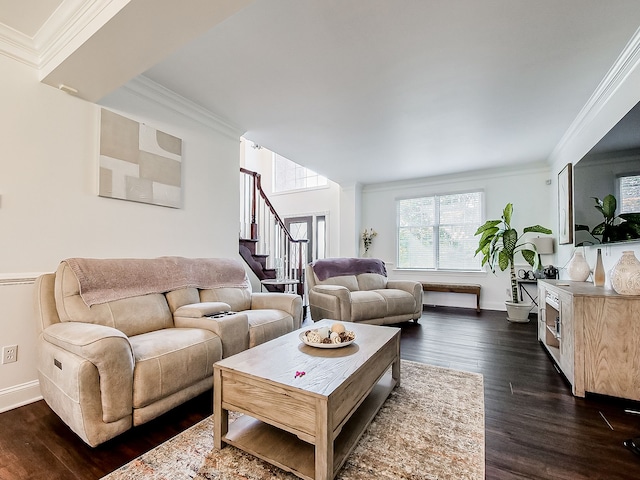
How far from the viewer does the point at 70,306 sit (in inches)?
74.5

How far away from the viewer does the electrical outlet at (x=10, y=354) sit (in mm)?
1953

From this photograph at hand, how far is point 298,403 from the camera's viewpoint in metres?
1.28

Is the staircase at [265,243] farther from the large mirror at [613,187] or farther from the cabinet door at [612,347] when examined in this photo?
the large mirror at [613,187]

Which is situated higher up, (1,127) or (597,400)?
(1,127)

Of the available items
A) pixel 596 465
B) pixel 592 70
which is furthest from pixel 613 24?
pixel 596 465

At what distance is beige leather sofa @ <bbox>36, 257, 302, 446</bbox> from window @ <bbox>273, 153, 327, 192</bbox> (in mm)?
4839

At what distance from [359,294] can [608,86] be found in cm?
323

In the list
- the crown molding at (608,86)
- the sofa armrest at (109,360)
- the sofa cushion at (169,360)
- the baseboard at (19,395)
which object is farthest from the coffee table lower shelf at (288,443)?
the crown molding at (608,86)

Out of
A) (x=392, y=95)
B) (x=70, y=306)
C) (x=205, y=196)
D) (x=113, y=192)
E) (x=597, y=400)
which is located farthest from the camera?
(x=205, y=196)

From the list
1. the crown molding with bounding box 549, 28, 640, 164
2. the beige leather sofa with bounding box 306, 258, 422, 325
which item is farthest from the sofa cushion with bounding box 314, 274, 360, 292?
the crown molding with bounding box 549, 28, 640, 164

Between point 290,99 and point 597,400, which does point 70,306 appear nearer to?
point 290,99

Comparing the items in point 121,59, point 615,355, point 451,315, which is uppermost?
point 121,59

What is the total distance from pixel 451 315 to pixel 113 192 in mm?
4854

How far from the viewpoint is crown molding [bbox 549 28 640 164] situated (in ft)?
7.13
